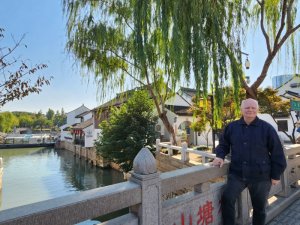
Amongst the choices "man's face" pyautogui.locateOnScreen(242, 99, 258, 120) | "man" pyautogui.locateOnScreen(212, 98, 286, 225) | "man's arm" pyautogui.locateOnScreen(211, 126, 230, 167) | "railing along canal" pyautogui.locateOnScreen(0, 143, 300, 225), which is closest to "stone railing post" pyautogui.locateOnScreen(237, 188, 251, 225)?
"railing along canal" pyautogui.locateOnScreen(0, 143, 300, 225)

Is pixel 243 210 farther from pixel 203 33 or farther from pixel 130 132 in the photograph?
pixel 130 132

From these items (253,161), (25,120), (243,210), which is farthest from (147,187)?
(25,120)

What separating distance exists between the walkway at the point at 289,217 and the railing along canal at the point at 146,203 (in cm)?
10

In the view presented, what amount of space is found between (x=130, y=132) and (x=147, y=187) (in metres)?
12.7

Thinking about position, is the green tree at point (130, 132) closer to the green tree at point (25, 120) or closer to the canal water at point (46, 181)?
the canal water at point (46, 181)

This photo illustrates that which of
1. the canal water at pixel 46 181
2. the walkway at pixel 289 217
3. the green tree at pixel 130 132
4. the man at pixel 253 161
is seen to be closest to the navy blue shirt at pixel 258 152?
the man at pixel 253 161

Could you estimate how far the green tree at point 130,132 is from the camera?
14.3m

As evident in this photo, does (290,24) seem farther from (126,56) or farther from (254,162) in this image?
(126,56)

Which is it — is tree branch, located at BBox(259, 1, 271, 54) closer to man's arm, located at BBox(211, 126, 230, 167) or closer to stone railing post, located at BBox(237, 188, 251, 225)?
man's arm, located at BBox(211, 126, 230, 167)

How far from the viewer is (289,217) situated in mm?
3383

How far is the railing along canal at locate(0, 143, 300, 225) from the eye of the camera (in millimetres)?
1491

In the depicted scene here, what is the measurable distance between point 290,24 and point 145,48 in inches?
109

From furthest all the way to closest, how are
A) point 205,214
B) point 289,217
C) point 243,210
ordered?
1. point 289,217
2. point 243,210
3. point 205,214

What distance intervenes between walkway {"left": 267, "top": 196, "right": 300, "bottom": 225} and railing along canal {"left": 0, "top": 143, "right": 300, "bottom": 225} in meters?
0.10
